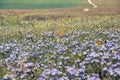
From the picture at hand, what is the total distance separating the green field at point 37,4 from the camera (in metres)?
37.8

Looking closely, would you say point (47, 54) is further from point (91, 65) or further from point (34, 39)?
point (34, 39)

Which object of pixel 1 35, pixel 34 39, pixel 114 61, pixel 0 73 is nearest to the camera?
pixel 114 61

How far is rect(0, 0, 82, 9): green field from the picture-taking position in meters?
37.8

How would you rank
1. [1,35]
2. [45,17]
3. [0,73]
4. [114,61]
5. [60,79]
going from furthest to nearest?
1. [45,17]
2. [1,35]
3. [0,73]
4. [114,61]
5. [60,79]

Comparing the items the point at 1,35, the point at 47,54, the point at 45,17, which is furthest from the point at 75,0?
the point at 47,54

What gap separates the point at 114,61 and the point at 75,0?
123 ft

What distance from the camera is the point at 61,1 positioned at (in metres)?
41.8

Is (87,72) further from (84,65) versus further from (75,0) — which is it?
(75,0)

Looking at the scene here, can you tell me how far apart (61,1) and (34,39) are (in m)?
31.6

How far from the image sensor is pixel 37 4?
39.8 meters

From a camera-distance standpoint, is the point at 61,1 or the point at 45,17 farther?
the point at 61,1

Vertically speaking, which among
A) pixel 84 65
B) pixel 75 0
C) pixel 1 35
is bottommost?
pixel 75 0

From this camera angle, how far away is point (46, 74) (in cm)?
528

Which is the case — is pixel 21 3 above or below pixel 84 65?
below
